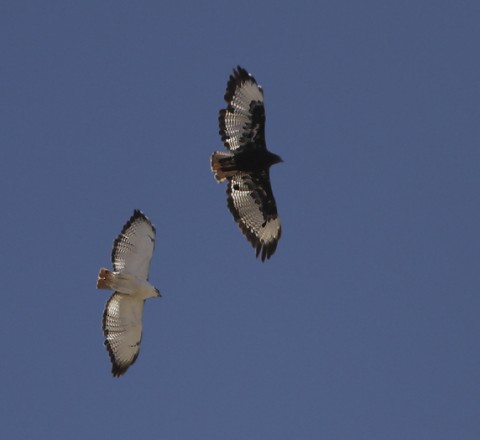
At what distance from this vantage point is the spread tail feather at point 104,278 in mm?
11570

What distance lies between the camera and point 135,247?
12.1m

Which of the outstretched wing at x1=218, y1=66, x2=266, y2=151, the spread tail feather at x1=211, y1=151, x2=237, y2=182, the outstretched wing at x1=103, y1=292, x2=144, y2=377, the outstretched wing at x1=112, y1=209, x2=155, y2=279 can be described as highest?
the outstretched wing at x1=218, y1=66, x2=266, y2=151

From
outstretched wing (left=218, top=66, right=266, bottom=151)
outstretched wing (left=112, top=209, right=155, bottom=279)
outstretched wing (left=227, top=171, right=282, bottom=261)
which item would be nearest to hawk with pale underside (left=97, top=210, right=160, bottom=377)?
outstretched wing (left=112, top=209, right=155, bottom=279)

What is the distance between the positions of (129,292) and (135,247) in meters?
0.79

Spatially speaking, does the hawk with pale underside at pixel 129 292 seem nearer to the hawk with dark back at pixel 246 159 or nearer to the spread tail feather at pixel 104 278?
the spread tail feather at pixel 104 278

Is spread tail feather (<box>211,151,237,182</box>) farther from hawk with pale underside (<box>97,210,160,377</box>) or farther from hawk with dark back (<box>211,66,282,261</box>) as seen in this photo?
hawk with pale underside (<box>97,210,160,377</box>)

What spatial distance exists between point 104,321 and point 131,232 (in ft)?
5.13

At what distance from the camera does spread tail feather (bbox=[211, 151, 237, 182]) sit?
473 inches

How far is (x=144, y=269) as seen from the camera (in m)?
12.1

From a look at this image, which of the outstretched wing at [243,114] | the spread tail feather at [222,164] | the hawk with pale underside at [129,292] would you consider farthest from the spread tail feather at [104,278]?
the outstretched wing at [243,114]

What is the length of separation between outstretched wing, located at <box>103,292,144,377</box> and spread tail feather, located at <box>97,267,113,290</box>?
37 centimetres

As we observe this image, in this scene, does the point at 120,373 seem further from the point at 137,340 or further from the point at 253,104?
the point at 253,104

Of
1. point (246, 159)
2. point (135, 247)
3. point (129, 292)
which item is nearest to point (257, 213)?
point (246, 159)

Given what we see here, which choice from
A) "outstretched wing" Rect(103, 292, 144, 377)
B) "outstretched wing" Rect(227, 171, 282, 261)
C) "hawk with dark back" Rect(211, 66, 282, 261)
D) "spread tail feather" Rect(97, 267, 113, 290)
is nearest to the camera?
"spread tail feather" Rect(97, 267, 113, 290)
